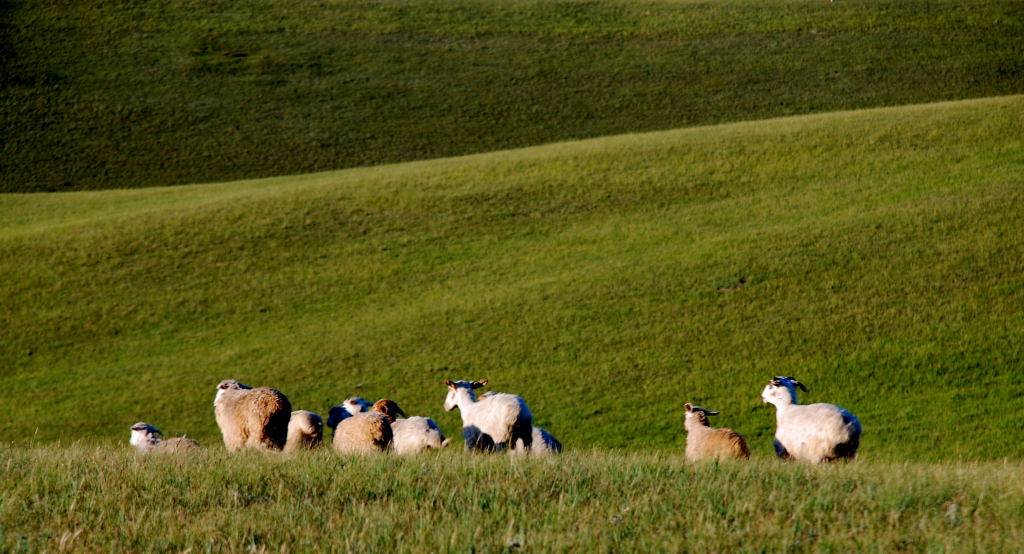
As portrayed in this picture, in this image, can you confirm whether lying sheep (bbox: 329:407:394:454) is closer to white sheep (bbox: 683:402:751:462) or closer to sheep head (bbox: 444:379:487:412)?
sheep head (bbox: 444:379:487:412)

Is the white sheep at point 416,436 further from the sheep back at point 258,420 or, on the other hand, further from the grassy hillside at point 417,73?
the grassy hillside at point 417,73

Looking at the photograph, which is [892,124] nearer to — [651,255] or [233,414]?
[651,255]

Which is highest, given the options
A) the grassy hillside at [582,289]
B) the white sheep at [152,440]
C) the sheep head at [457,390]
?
the grassy hillside at [582,289]

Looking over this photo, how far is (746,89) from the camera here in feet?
234

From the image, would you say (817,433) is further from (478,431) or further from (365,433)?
(365,433)

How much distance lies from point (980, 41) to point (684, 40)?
22619 millimetres

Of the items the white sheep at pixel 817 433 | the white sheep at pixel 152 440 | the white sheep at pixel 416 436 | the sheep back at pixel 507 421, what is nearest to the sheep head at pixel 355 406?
the white sheep at pixel 416 436

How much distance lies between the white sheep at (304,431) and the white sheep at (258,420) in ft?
1.28

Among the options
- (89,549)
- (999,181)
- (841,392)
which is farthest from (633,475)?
(999,181)

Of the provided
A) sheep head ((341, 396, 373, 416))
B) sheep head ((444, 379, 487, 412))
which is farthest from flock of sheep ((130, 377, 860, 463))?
sheep head ((341, 396, 373, 416))

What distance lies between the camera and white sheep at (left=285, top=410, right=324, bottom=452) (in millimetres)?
14953

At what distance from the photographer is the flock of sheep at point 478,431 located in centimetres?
1379

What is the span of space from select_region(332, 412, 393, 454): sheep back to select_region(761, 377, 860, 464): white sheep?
18.3ft

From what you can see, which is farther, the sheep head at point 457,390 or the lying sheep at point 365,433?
the sheep head at point 457,390
